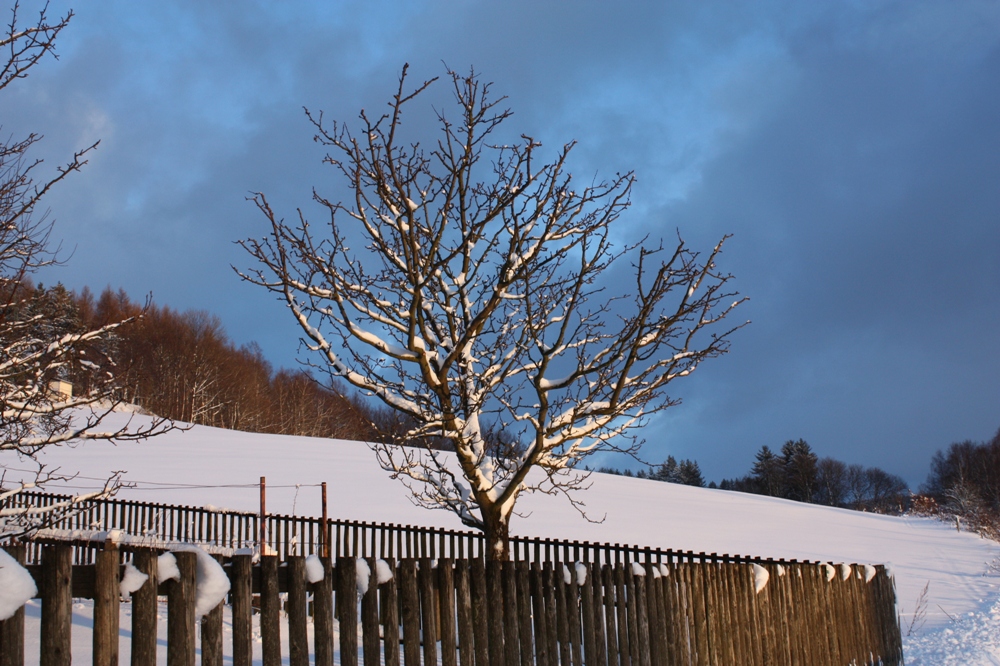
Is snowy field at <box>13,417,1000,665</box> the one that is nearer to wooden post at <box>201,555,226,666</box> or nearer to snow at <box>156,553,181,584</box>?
wooden post at <box>201,555,226,666</box>

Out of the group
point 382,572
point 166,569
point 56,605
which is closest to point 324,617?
point 382,572

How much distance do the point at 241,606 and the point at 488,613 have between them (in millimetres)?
1708

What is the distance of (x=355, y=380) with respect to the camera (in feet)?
23.5

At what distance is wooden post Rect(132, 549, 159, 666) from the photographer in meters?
2.83

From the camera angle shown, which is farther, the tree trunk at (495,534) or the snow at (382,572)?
the tree trunk at (495,534)

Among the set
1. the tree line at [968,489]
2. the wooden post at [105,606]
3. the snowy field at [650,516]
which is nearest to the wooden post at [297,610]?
the wooden post at [105,606]

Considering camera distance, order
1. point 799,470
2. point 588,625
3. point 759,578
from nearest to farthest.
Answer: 1. point 588,625
2. point 759,578
3. point 799,470

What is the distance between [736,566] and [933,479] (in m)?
128

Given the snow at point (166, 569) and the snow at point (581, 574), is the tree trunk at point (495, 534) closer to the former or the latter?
the snow at point (581, 574)

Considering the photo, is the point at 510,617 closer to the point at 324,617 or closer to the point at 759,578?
the point at 324,617

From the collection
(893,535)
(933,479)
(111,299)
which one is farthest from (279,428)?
(933,479)

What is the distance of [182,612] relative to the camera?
9.60 ft

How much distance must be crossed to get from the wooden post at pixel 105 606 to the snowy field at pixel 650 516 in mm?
A: 10162

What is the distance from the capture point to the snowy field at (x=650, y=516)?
14441 millimetres
